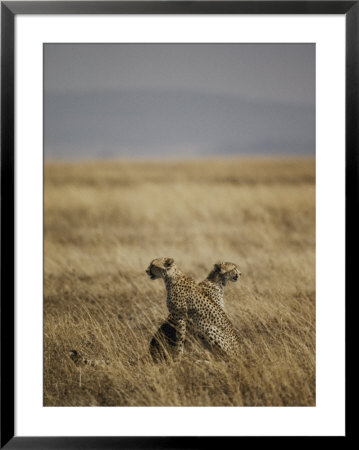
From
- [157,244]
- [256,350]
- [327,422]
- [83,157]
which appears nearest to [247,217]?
[157,244]

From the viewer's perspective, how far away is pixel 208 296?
291cm

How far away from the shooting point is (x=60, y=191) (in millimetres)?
6141

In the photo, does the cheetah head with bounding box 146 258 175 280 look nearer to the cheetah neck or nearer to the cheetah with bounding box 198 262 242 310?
the cheetah neck

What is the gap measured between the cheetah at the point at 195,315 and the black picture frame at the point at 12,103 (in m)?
0.63

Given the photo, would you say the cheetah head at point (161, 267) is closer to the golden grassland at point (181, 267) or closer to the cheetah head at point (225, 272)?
the cheetah head at point (225, 272)

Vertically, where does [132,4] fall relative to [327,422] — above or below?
above

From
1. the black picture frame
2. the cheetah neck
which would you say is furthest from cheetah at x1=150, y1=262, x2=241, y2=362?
the black picture frame

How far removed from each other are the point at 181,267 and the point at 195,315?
1.69 meters

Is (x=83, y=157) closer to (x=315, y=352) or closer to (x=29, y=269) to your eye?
(x=29, y=269)

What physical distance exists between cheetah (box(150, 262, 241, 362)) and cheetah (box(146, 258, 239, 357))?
0.03m

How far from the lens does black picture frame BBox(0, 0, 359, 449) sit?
248 centimetres

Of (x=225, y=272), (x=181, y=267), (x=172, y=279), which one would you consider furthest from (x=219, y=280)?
(x=181, y=267)

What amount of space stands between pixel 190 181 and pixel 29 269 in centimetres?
401

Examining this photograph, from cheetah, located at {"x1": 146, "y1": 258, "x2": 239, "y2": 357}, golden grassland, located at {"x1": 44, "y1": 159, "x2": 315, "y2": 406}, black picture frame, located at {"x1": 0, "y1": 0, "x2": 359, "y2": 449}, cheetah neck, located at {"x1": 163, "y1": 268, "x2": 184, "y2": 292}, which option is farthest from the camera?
cheetah neck, located at {"x1": 163, "y1": 268, "x2": 184, "y2": 292}
